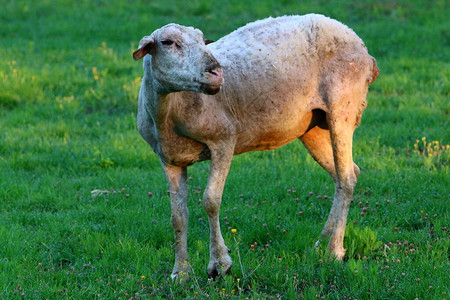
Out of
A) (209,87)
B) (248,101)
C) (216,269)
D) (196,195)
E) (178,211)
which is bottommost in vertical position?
(196,195)

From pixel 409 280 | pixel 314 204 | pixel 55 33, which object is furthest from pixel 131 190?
pixel 55 33

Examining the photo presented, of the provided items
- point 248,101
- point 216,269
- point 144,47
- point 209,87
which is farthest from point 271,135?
point 144,47

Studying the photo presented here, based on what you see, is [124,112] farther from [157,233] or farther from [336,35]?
[336,35]

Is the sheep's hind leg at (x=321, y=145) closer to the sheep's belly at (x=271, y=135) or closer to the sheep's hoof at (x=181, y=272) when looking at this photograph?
the sheep's belly at (x=271, y=135)

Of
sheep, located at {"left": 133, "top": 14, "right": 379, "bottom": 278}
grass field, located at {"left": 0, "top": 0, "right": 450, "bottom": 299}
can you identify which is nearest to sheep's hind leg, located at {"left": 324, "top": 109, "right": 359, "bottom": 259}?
sheep, located at {"left": 133, "top": 14, "right": 379, "bottom": 278}

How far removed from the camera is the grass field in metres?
5.48

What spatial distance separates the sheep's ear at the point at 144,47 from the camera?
188 inches

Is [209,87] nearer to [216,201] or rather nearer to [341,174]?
[216,201]

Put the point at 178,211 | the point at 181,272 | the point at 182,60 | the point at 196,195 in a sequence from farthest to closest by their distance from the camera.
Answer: the point at 196,195 < the point at 178,211 < the point at 181,272 < the point at 182,60

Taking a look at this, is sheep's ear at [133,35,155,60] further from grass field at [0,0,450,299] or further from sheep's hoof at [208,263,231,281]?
sheep's hoof at [208,263,231,281]

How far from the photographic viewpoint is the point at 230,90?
18.5 ft

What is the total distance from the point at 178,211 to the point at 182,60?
151 cm

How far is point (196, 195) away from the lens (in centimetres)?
784

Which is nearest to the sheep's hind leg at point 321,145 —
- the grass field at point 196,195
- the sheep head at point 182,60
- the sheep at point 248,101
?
the sheep at point 248,101
